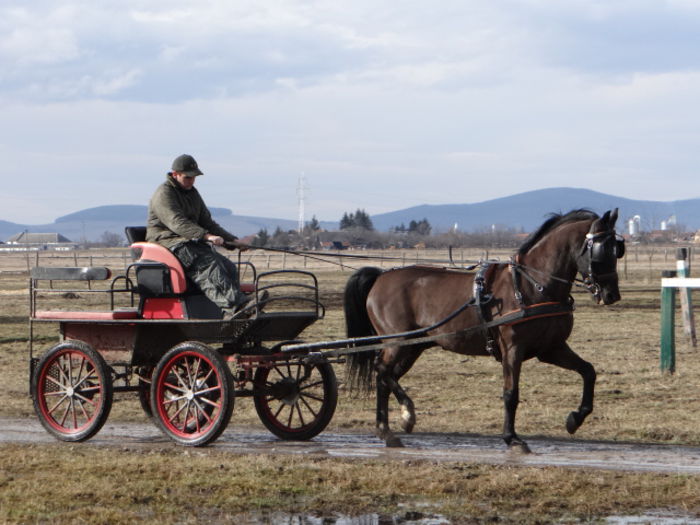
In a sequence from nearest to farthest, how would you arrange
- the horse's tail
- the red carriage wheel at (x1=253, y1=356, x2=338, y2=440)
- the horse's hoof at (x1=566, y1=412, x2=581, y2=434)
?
the horse's hoof at (x1=566, y1=412, x2=581, y2=434) → the red carriage wheel at (x1=253, y1=356, x2=338, y2=440) → the horse's tail

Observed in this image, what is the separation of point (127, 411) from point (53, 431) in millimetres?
2037

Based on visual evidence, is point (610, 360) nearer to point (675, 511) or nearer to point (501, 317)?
point (501, 317)

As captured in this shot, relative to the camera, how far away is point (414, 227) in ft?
585

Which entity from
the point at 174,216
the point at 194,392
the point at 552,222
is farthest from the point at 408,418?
the point at 174,216

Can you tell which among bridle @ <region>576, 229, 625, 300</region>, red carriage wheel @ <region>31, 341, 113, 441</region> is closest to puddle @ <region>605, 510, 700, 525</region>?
bridle @ <region>576, 229, 625, 300</region>

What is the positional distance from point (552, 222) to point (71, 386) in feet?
16.2

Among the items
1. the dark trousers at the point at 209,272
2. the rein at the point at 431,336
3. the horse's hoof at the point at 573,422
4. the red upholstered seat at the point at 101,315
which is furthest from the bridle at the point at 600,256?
the red upholstered seat at the point at 101,315

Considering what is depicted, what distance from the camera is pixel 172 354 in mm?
9469

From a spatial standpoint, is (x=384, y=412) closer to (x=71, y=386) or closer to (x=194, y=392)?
(x=194, y=392)

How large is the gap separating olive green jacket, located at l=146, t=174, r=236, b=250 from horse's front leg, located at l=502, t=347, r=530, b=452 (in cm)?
295

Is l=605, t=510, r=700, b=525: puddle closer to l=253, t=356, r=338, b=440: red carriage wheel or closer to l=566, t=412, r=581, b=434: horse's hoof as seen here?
l=566, t=412, r=581, b=434: horse's hoof

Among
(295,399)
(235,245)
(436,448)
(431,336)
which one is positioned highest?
(235,245)

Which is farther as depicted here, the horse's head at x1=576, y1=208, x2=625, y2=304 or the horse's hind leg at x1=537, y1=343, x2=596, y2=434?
the horse's hind leg at x1=537, y1=343, x2=596, y2=434

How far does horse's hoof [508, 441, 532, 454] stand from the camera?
8.75 m
